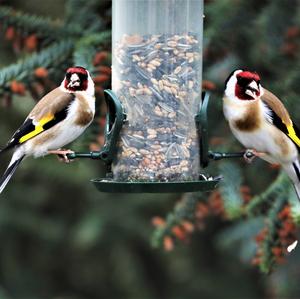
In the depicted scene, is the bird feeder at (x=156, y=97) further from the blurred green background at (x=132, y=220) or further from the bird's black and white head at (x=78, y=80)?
the blurred green background at (x=132, y=220)

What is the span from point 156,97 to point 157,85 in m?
0.07

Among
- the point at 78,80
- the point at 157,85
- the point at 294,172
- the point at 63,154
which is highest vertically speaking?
the point at 78,80

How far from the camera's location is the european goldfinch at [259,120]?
7.27m

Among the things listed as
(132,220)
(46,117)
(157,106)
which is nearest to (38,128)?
(46,117)

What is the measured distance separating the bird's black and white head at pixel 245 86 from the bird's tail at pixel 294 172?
0.49 meters

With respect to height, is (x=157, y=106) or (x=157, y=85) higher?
(x=157, y=85)

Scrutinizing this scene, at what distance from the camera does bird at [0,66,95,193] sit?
23.7 ft

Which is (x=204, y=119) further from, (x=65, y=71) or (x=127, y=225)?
(x=127, y=225)

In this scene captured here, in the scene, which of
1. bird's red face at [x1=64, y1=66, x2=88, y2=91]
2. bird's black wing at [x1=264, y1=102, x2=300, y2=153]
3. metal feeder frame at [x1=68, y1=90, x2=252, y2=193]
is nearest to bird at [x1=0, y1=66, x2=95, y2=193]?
bird's red face at [x1=64, y1=66, x2=88, y2=91]

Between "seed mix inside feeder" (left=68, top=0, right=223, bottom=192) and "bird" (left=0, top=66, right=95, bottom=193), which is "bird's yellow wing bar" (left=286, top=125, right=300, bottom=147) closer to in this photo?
"seed mix inside feeder" (left=68, top=0, right=223, bottom=192)

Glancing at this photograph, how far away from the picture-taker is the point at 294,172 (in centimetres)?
734

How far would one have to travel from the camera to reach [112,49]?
741 cm

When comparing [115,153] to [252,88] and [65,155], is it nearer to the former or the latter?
[65,155]

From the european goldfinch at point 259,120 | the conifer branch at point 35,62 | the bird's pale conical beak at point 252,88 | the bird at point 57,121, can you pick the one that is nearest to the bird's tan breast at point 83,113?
the bird at point 57,121
